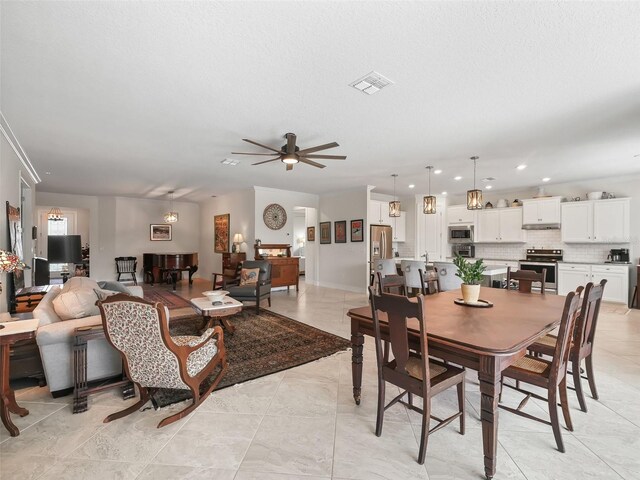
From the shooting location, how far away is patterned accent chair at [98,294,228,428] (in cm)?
201

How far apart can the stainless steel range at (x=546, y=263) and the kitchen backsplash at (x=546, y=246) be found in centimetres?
16

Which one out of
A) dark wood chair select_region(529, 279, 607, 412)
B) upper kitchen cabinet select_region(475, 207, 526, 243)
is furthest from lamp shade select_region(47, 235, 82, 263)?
upper kitchen cabinet select_region(475, 207, 526, 243)

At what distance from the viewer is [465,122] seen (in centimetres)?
341

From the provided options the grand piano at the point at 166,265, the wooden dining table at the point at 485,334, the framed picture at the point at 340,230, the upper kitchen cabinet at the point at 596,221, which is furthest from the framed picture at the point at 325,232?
the wooden dining table at the point at 485,334

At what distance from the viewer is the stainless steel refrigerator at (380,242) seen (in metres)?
7.57

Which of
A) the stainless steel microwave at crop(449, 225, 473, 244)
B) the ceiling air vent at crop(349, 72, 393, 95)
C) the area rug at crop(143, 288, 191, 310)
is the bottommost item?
the area rug at crop(143, 288, 191, 310)

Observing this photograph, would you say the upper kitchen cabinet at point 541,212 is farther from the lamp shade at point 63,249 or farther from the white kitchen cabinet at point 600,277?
the lamp shade at point 63,249

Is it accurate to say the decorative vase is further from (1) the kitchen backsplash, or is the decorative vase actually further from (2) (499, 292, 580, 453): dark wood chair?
(1) the kitchen backsplash

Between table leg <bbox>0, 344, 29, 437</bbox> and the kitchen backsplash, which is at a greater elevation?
the kitchen backsplash

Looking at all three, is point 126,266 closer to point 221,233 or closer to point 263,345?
point 221,233

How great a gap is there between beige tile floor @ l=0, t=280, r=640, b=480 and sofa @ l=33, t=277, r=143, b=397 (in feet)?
0.58

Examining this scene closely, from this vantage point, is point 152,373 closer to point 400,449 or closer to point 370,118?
point 400,449

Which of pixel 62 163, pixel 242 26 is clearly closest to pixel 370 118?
pixel 242 26

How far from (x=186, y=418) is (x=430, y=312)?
6.38 feet
